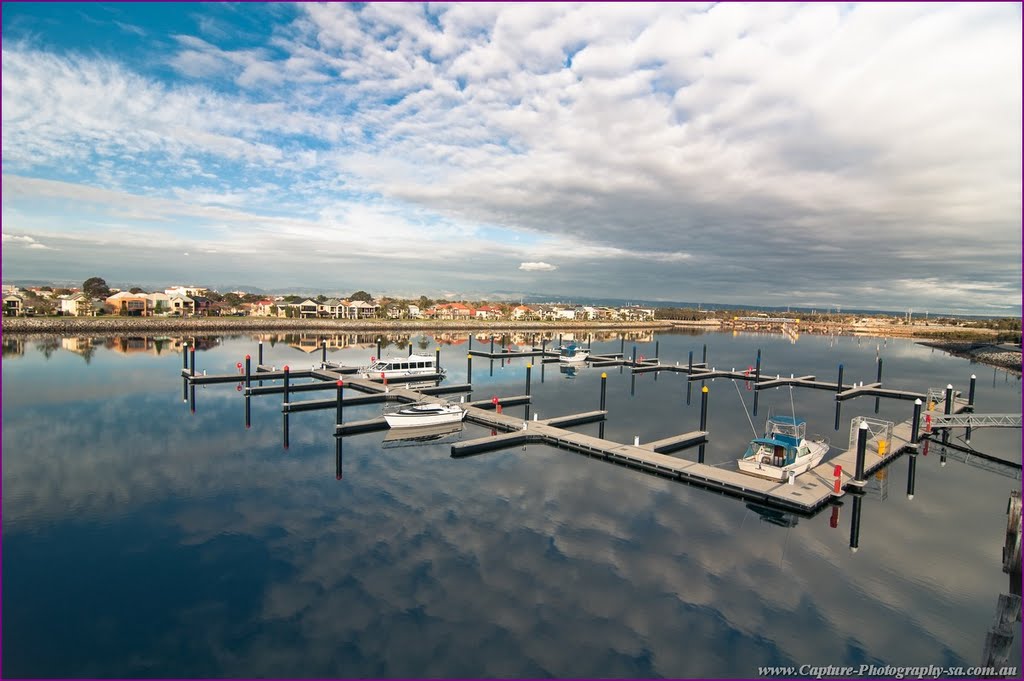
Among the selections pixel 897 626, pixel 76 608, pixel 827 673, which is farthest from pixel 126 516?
pixel 897 626

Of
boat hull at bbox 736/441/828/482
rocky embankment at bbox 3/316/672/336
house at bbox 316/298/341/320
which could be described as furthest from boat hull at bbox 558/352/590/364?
house at bbox 316/298/341/320

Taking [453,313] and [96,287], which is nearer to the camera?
[96,287]

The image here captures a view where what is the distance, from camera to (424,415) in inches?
1388

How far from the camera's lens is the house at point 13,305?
113m

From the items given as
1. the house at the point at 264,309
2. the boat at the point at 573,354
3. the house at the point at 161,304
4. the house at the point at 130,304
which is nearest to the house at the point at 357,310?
the house at the point at 264,309

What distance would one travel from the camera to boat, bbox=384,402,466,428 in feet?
113

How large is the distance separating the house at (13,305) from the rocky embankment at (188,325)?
6.65 m

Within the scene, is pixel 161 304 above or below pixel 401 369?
above

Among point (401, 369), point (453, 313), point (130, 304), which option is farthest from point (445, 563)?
point (453, 313)

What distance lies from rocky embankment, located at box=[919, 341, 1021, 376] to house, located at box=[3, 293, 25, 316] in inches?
7056

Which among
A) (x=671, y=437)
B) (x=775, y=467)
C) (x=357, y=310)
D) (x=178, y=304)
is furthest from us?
(x=357, y=310)

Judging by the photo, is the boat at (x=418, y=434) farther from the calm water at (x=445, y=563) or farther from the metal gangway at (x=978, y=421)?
the metal gangway at (x=978, y=421)

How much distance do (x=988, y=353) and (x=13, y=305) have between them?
191 m

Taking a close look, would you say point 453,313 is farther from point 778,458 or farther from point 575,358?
point 778,458
